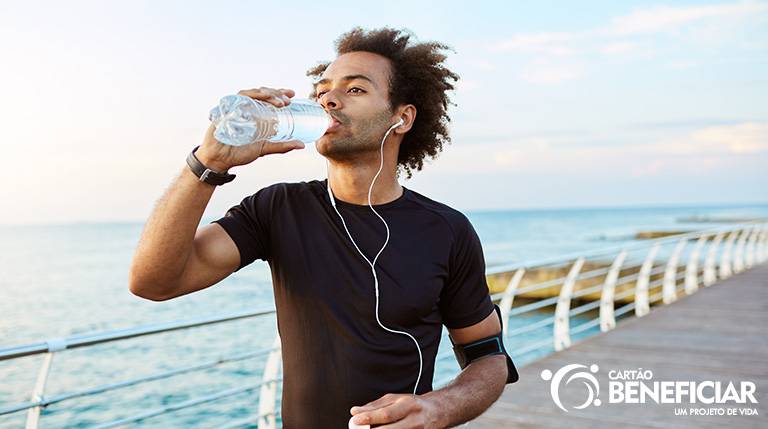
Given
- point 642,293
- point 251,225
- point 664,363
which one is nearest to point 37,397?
point 251,225

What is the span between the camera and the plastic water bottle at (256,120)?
1096mm

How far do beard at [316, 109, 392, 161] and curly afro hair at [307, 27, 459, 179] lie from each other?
11 cm

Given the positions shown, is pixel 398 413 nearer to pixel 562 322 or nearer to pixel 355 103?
pixel 355 103

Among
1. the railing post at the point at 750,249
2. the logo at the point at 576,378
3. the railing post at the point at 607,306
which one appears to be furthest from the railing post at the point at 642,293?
the railing post at the point at 750,249

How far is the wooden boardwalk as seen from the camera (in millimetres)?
3475

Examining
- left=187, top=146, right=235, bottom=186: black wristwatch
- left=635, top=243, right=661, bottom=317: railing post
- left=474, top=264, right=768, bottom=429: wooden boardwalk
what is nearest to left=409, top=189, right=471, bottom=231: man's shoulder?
left=187, top=146, right=235, bottom=186: black wristwatch

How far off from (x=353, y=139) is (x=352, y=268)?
0.88 feet

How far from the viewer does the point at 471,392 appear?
4.65 feet

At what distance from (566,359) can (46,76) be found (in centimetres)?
2238

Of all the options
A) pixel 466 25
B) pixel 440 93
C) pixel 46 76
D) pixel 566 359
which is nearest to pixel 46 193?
pixel 46 76

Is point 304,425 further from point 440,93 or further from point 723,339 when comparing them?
point 723,339

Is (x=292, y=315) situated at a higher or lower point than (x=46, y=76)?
lower

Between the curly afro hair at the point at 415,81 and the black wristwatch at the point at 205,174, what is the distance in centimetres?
58

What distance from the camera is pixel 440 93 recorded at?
6.22 feet
